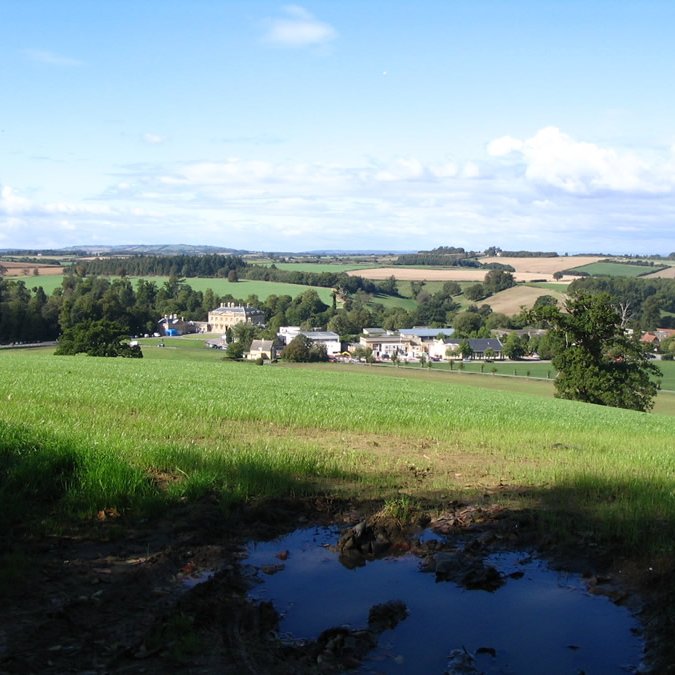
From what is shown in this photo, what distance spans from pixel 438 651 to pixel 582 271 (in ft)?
592

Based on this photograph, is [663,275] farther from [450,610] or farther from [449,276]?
[450,610]

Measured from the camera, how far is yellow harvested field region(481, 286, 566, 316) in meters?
134

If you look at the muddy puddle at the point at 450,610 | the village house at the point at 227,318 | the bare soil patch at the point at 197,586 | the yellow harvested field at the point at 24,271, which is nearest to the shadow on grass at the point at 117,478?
the bare soil patch at the point at 197,586

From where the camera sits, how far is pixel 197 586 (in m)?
6.33

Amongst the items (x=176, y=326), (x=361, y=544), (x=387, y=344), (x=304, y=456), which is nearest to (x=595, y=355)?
(x=304, y=456)

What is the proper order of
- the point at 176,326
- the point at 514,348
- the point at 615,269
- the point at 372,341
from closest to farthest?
the point at 514,348, the point at 372,341, the point at 176,326, the point at 615,269

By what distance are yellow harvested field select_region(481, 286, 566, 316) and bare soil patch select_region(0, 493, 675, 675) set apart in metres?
126

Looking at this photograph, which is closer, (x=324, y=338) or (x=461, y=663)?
(x=461, y=663)

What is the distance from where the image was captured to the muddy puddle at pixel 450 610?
219 inches

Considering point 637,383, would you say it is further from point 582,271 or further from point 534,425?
point 582,271

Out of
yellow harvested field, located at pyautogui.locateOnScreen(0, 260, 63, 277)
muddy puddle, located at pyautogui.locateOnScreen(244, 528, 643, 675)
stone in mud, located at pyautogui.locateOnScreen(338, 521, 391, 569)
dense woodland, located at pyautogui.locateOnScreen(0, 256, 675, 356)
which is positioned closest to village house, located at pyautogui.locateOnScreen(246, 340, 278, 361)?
dense woodland, located at pyautogui.locateOnScreen(0, 256, 675, 356)

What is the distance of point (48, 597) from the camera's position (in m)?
6.13

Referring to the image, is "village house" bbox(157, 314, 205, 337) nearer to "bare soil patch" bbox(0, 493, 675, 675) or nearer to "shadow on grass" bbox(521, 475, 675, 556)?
"shadow on grass" bbox(521, 475, 675, 556)

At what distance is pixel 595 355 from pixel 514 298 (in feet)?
336
